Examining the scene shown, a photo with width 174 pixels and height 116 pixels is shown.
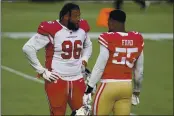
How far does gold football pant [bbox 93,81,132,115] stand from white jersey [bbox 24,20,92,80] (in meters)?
0.80

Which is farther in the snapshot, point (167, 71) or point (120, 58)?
point (167, 71)

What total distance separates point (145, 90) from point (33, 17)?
61.8 feet

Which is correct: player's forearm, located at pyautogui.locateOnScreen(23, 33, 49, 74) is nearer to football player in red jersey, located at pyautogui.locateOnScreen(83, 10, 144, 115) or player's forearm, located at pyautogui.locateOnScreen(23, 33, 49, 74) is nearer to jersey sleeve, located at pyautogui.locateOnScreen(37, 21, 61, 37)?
jersey sleeve, located at pyautogui.locateOnScreen(37, 21, 61, 37)

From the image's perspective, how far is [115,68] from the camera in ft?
19.2

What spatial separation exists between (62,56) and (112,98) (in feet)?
3.29

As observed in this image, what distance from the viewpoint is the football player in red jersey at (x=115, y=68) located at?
19.0 ft

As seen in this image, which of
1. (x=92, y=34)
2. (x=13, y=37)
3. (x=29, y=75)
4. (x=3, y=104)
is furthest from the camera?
(x=92, y=34)

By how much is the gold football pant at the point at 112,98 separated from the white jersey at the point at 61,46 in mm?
803

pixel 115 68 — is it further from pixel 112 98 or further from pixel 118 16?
pixel 118 16

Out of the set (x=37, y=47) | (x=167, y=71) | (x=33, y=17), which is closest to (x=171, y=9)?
(x=33, y=17)

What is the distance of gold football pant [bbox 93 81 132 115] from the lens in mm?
5859

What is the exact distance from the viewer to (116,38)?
19.0 feet

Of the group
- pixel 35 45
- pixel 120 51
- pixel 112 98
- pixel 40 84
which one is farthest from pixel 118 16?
pixel 40 84

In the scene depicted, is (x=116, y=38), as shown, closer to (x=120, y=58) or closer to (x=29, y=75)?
(x=120, y=58)
